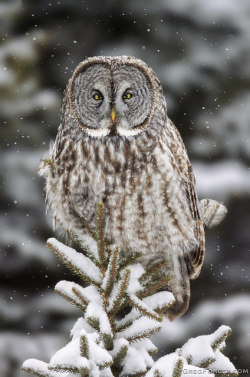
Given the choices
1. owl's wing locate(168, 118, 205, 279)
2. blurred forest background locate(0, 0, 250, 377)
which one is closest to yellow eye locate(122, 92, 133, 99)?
owl's wing locate(168, 118, 205, 279)

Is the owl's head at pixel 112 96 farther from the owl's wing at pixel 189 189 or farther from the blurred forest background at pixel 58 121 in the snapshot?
the blurred forest background at pixel 58 121

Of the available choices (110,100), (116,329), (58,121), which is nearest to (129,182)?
(110,100)

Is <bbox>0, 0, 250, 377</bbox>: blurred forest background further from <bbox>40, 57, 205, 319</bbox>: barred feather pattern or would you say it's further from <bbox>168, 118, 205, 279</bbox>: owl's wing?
<bbox>40, 57, 205, 319</bbox>: barred feather pattern

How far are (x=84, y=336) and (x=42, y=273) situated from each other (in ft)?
11.1

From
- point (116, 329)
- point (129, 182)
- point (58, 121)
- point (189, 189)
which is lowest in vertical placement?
point (116, 329)

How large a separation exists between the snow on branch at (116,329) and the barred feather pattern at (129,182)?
79 cm

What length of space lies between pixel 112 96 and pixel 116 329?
132cm

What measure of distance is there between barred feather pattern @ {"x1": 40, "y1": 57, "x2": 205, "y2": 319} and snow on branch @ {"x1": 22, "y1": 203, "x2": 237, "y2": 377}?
787 millimetres

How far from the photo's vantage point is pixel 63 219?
261 cm

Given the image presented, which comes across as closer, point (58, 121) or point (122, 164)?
point (122, 164)

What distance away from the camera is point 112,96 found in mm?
2611

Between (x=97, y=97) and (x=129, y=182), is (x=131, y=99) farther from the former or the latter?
(x=129, y=182)

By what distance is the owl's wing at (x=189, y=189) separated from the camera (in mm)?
2682

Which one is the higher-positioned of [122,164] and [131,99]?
[131,99]
